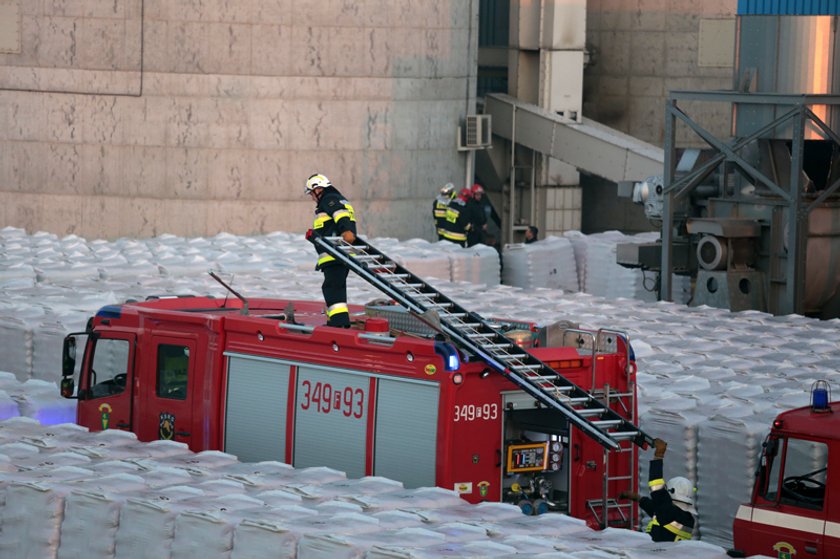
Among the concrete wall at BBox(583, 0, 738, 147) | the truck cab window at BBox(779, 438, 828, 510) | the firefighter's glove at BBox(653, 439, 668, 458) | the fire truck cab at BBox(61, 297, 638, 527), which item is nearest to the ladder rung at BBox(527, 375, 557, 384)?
the fire truck cab at BBox(61, 297, 638, 527)

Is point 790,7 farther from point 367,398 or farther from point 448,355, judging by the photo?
point 448,355

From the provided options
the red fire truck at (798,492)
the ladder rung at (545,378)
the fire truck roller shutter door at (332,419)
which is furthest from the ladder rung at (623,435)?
the fire truck roller shutter door at (332,419)

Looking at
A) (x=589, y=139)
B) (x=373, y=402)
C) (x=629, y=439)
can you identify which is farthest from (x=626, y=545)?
(x=589, y=139)

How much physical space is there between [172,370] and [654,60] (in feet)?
76.0

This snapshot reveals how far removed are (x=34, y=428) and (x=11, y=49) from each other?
53.5 ft

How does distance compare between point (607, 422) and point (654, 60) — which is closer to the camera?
point (607, 422)

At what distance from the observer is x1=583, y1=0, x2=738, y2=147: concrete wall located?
33.3m

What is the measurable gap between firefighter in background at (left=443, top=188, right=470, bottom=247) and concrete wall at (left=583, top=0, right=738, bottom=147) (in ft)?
28.7

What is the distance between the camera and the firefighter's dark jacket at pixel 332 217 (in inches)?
506

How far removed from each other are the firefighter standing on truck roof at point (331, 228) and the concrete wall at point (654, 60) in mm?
21270

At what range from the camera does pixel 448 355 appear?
415 inches

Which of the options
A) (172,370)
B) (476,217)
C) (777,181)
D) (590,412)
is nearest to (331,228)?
(172,370)

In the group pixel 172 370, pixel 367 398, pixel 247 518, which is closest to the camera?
pixel 247 518

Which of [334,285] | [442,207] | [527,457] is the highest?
[442,207]
